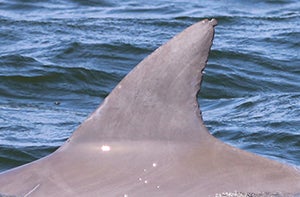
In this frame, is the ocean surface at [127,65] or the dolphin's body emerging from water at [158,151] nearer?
the dolphin's body emerging from water at [158,151]

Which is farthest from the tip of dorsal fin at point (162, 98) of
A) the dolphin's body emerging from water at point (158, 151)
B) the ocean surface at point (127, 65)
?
the ocean surface at point (127, 65)

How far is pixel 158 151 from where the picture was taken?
5191 millimetres

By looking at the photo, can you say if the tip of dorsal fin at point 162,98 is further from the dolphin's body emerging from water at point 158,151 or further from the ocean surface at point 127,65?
the ocean surface at point 127,65

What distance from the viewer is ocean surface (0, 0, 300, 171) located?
9086mm

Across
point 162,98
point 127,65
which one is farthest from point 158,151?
Answer: point 127,65

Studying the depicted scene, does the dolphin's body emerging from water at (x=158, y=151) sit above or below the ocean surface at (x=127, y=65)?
above

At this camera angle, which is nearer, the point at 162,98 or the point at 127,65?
the point at 162,98

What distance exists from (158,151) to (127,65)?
23.9 feet

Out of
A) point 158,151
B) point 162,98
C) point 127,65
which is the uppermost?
point 162,98

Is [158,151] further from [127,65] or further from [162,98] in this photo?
[127,65]

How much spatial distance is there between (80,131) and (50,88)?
5.87 meters

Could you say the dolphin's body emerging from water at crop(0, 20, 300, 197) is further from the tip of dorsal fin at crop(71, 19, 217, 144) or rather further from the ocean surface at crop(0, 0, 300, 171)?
the ocean surface at crop(0, 0, 300, 171)

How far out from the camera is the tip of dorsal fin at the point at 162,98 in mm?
5086

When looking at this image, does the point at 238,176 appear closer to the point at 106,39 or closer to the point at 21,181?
the point at 21,181
